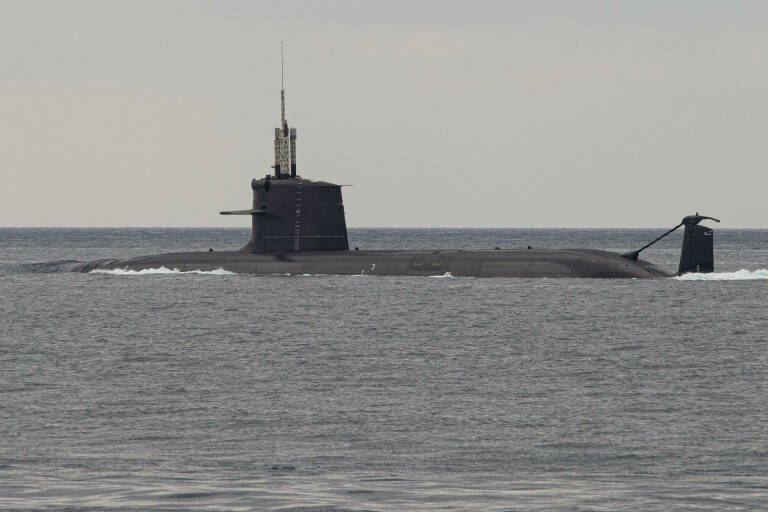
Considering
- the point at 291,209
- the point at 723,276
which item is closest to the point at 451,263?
the point at 291,209

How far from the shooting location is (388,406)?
25.2 metres

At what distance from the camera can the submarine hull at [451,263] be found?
5741 cm

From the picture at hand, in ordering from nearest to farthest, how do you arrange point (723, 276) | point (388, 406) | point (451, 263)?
point (388, 406) < point (451, 263) < point (723, 276)

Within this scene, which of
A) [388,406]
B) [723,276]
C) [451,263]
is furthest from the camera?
[723,276]

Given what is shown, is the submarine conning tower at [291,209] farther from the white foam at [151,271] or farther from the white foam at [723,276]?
the white foam at [723,276]

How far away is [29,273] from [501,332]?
51.9 m

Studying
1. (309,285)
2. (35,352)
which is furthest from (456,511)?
(309,285)

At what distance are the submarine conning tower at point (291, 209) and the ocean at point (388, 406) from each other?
34.2 ft

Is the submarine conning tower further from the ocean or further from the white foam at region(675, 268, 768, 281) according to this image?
the white foam at region(675, 268, 768, 281)

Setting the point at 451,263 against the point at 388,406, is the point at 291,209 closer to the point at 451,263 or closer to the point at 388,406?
the point at 451,263

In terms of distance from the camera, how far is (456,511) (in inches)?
622

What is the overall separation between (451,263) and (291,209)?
898 centimetres

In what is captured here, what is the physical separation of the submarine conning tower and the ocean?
34.2 feet

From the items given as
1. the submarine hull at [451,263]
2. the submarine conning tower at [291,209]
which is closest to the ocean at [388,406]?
the submarine hull at [451,263]
